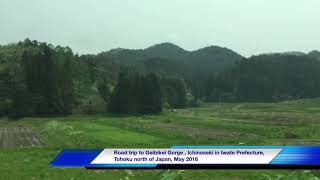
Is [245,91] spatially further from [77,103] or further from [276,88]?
[77,103]

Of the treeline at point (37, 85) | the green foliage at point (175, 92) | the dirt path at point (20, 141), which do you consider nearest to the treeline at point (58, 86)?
the treeline at point (37, 85)

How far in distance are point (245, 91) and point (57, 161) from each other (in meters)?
194

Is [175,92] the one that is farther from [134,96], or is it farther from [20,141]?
[20,141]

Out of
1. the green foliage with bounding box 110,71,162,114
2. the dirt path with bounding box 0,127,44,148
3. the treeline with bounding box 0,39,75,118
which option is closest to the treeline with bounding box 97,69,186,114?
the green foliage with bounding box 110,71,162,114

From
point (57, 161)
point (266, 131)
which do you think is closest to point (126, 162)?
point (57, 161)

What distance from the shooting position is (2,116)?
352 ft

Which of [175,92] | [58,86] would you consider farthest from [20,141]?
[175,92]

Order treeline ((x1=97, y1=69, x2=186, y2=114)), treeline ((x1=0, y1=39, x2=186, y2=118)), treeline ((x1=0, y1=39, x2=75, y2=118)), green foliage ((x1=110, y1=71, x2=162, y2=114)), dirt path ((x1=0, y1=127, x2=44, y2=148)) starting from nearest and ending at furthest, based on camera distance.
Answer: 1. dirt path ((x1=0, y1=127, x2=44, y2=148))
2. treeline ((x1=0, y1=39, x2=75, y2=118))
3. treeline ((x1=0, y1=39, x2=186, y2=118))
4. green foliage ((x1=110, y1=71, x2=162, y2=114))
5. treeline ((x1=97, y1=69, x2=186, y2=114))

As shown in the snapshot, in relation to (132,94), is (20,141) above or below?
below

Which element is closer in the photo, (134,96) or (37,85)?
(37,85)

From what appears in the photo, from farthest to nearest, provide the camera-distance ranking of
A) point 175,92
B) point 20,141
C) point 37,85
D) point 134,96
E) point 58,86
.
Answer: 1. point 175,92
2. point 134,96
3. point 58,86
4. point 37,85
5. point 20,141

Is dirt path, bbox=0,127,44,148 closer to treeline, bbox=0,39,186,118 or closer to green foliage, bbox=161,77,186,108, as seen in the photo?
treeline, bbox=0,39,186,118

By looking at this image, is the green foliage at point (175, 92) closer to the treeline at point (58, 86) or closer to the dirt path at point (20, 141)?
the treeline at point (58, 86)

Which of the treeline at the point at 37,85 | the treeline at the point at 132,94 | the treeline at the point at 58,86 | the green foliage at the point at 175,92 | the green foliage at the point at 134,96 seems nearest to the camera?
the treeline at the point at 37,85
